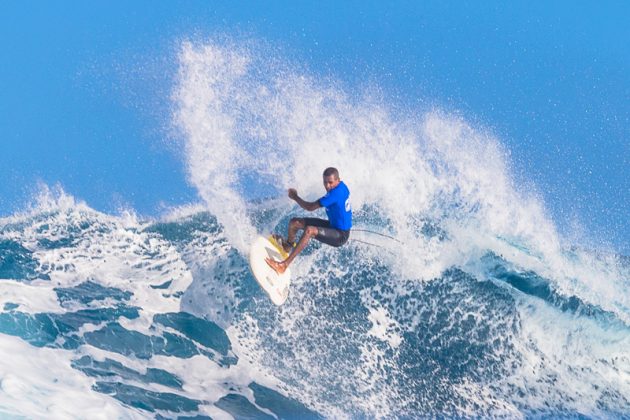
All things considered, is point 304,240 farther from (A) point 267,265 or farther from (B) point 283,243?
(A) point 267,265

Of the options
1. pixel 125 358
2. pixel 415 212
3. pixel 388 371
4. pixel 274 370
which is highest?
pixel 415 212

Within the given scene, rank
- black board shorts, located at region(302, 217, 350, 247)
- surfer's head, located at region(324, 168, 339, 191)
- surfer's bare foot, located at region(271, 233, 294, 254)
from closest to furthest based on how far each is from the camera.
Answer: surfer's head, located at region(324, 168, 339, 191), black board shorts, located at region(302, 217, 350, 247), surfer's bare foot, located at region(271, 233, 294, 254)

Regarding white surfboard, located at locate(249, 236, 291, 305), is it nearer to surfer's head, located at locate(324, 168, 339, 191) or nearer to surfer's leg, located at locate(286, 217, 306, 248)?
surfer's leg, located at locate(286, 217, 306, 248)

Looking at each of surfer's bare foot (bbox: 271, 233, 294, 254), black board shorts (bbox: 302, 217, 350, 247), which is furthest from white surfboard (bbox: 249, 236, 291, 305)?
black board shorts (bbox: 302, 217, 350, 247)

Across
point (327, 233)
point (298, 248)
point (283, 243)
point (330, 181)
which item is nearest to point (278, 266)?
point (298, 248)

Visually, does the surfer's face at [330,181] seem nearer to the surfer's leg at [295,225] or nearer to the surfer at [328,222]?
the surfer at [328,222]

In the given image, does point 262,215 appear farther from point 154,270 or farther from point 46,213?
point 46,213

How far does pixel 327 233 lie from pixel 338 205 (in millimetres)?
445

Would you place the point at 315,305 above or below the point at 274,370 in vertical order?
above

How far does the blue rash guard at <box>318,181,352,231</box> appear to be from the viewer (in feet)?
25.1

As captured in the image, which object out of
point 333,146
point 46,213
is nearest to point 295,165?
point 333,146

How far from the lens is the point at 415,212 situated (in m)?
10.5

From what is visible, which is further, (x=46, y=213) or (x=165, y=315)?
(x=46, y=213)

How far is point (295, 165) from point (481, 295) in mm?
4217
